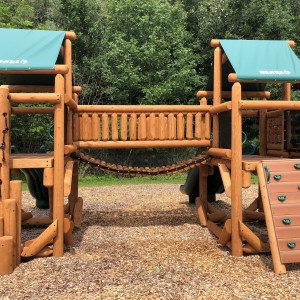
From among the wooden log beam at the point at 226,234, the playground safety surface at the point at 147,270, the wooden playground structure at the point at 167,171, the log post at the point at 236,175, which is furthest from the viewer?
the wooden log beam at the point at 226,234

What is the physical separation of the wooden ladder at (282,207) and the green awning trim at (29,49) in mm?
3224

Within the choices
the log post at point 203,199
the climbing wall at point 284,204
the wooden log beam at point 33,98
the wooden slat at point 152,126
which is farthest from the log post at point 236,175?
the wooden log beam at point 33,98

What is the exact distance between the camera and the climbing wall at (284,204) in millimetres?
4320

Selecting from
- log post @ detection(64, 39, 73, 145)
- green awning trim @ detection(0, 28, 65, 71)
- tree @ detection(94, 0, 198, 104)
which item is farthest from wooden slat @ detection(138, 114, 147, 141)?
tree @ detection(94, 0, 198, 104)

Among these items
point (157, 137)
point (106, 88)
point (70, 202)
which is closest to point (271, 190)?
point (157, 137)

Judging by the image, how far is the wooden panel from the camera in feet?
14.4

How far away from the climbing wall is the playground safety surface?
285mm

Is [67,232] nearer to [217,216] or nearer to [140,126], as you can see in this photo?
[140,126]

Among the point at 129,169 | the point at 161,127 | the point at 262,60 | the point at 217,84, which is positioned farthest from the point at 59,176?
the point at 262,60

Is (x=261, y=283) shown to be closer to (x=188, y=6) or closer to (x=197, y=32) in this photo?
(x=197, y=32)

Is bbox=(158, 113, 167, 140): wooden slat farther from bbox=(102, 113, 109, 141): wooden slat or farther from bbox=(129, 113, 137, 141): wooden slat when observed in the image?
bbox=(102, 113, 109, 141): wooden slat

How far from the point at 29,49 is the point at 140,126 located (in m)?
2.13

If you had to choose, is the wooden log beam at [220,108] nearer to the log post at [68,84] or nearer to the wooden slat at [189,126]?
the wooden slat at [189,126]

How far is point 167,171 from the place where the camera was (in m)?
6.14
